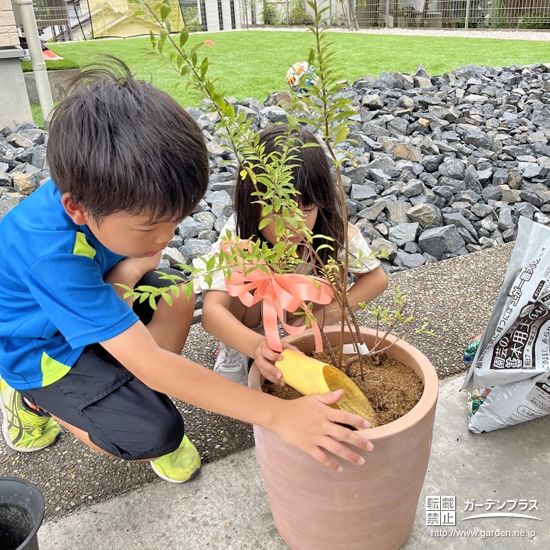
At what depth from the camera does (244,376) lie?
72.7 inches

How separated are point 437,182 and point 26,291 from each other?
2.86 meters

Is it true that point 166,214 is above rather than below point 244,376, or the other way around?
above

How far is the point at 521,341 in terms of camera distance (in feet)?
4.70

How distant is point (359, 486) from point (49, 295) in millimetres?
734

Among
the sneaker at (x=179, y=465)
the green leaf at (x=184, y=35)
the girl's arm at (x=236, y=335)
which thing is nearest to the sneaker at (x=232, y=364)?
the girl's arm at (x=236, y=335)

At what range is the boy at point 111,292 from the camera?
104 cm

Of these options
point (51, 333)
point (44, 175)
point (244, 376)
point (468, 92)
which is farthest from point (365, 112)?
point (51, 333)

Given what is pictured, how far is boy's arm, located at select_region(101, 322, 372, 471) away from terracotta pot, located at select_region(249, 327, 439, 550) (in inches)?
1.9

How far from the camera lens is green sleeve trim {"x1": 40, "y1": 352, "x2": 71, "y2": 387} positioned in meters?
1.38

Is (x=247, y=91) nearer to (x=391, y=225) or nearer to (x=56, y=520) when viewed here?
(x=391, y=225)

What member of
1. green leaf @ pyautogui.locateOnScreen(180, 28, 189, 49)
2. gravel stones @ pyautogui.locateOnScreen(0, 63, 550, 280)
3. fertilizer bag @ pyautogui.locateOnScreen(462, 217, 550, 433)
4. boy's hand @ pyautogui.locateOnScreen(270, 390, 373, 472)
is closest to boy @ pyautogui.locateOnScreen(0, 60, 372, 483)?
boy's hand @ pyautogui.locateOnScreen(270, 390, 373, 472)

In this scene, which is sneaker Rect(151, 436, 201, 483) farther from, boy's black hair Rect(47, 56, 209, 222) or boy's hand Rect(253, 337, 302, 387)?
boy's black hair Rect(47, 56, 209, 222)

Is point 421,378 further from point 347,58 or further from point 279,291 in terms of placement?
point 347,58

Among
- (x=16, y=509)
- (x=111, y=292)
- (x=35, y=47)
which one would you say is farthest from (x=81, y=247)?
(x=35, y=47)
